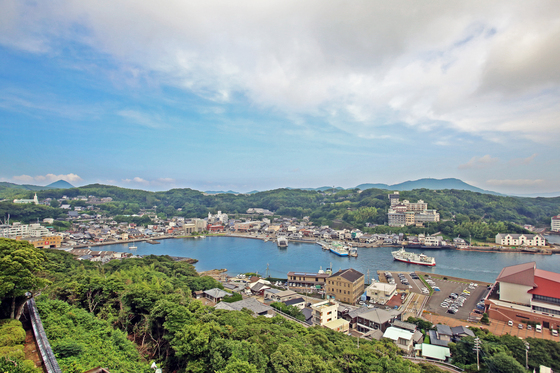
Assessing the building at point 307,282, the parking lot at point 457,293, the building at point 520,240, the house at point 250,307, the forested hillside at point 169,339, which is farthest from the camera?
the building at point 520,240

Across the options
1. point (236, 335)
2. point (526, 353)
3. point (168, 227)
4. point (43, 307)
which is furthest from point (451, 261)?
point (168, 227)

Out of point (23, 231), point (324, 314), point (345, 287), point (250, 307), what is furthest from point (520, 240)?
point (23, 231)

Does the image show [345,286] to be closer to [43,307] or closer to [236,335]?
[236,335]

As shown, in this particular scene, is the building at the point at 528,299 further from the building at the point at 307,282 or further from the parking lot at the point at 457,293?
the building at the point at 307,282

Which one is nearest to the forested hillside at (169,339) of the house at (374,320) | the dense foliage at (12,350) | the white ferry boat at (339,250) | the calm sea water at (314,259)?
the dense foliage at (12,350)

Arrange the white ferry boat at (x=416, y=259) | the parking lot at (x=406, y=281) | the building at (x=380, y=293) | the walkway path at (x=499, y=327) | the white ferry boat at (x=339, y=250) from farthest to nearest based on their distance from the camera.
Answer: the white ferry boat at (x=339, y=250)
the white ferry boat at (x=416, y=259)
the parking lot at (x=406, y=281)
the building at (x=380, y=293)
the walkway path at (x=499, y=327)

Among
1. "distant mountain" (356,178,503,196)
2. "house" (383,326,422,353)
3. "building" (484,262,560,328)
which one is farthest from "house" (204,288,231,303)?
"distant mountain" (356,178,503,196)

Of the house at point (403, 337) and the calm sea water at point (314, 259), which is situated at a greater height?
the house at point (403, 337)
